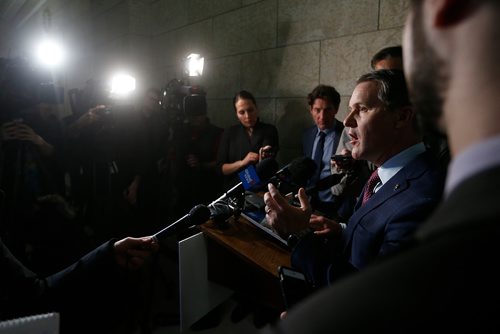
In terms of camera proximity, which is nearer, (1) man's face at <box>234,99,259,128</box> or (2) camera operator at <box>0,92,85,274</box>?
A: (2) camera operator at <box>0,92,85,274</box>

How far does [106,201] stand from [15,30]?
33.6 feet

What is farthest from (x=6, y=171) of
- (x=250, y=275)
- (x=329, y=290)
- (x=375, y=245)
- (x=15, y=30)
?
(x=15, y=30)

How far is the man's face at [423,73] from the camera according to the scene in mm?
349

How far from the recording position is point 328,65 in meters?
2.69

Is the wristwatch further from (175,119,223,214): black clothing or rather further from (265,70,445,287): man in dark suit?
(175,119,223,214): black clothing

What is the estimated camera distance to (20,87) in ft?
6.54

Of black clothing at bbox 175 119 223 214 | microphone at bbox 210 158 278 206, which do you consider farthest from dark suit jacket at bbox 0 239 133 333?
black clothing at bbox 175 119 223 214

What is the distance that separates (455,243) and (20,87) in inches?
94.3

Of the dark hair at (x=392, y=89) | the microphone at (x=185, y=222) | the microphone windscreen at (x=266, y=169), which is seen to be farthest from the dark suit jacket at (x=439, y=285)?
the microphone windscreen at (x=266, y=169)

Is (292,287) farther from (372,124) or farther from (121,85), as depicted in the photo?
(121,85)

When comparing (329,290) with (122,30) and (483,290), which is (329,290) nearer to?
(483,290)

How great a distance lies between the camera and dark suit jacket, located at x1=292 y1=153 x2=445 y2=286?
90cm

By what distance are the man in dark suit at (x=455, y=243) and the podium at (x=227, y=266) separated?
0.95 metres

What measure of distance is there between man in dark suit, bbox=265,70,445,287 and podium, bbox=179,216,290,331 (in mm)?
202
